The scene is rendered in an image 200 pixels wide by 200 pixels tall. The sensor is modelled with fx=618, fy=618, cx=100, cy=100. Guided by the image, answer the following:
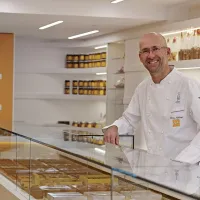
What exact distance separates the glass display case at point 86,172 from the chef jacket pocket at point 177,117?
29 cm

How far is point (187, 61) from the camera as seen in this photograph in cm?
855

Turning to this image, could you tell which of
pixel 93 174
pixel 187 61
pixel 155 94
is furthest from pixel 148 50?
pixel 187 61

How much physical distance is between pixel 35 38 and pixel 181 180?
38.5 ft

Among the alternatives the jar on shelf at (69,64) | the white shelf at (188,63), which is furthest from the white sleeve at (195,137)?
the jar on shelf at (69,64)

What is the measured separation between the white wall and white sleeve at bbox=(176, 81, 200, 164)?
10745mm

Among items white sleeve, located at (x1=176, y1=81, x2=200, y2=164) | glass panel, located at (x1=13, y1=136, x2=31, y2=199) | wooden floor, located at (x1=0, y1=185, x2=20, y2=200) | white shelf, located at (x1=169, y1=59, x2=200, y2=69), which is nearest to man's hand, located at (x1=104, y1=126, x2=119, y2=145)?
white sleeve, located at (x1=176, y1=81, x2=200, y2=164)

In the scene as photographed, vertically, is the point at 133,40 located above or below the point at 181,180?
above

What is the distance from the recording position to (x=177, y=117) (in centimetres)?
335

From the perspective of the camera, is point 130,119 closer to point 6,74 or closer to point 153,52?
point 153,52

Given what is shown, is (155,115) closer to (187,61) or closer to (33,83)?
(187,61)

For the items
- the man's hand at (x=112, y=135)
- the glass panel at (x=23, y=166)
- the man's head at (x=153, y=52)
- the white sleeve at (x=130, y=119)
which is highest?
the man's head at (x=153, y=52)

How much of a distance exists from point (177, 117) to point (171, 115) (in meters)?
0.04

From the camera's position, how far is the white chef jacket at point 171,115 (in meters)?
3.31

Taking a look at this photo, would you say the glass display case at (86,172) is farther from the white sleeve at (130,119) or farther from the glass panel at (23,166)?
the white sleeve at (130,119)
